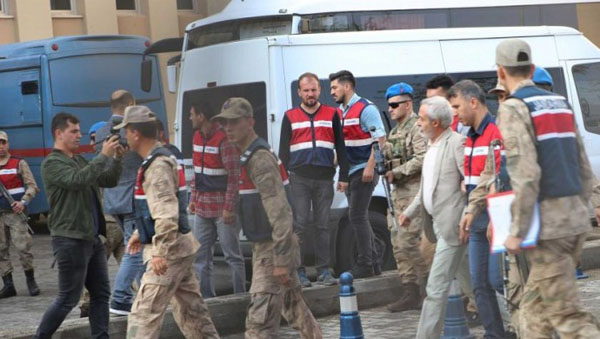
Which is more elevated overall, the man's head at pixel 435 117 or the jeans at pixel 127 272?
the man's head at pixel 435 117

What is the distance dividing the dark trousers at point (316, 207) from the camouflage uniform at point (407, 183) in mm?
876

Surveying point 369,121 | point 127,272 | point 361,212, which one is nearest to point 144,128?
point 127,272

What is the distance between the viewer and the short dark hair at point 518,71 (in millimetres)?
6727

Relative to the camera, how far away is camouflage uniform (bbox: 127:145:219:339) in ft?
25.3

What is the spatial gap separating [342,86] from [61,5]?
52.5ft

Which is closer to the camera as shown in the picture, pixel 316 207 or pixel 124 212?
pixel 124 212

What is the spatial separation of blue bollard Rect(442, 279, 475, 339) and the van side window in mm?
5981

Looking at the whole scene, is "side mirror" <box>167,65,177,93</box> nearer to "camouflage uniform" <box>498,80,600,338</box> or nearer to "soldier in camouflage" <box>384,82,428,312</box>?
"soldier in camouflage" <box>384,82,428,312</box>

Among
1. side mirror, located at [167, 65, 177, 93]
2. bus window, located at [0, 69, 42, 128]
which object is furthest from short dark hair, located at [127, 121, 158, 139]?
bus window, located at [0, 69, 42, 128]

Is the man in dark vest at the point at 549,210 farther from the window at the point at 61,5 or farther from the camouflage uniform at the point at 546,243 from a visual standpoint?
the window at the point at 61,5

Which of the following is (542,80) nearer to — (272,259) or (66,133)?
(272,259)

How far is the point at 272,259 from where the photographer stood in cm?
816

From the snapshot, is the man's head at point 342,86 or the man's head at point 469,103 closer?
the man's head at point 469,103

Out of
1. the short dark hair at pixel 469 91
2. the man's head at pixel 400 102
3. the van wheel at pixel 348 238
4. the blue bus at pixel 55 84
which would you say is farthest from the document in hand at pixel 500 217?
the blue bus at pixel 55 84
